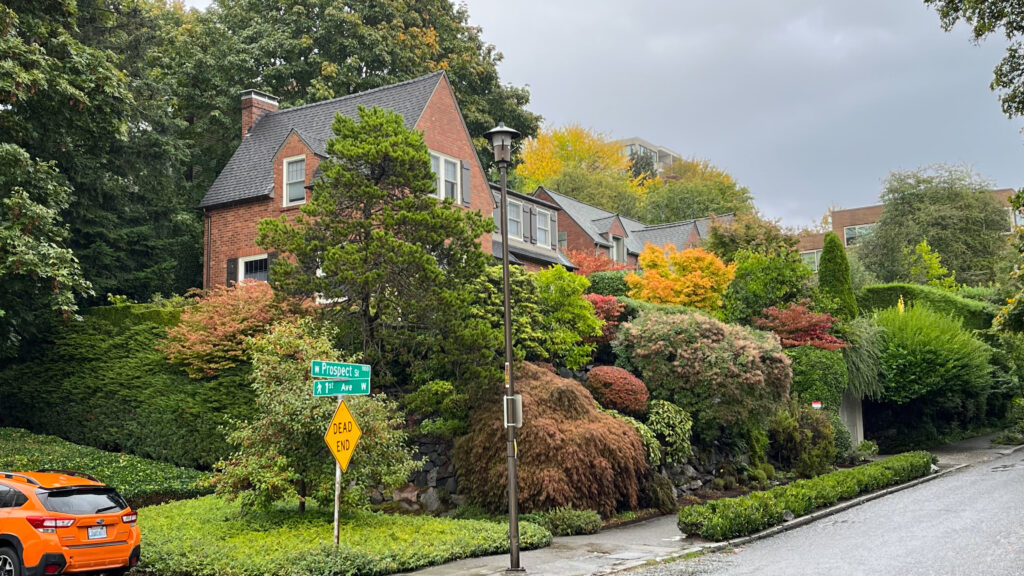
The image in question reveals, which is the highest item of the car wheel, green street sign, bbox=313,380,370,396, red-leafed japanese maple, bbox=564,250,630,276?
red-leafed japanese maple, bbox=564,250,630,276

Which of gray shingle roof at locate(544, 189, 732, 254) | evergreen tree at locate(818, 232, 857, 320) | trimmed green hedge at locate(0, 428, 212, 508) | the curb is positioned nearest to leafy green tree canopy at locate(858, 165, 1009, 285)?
gray shingle roof at locate(544, 189, 732, 254)

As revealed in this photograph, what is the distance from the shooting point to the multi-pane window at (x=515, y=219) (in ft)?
124

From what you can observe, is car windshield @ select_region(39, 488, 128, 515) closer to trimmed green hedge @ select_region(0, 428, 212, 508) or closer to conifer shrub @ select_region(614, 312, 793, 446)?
trimmed green hedge @ select_region(0, 428, 212, 508)

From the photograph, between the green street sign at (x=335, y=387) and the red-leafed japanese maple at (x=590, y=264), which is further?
the red-leafed japanese maple at (x=590, y=264)

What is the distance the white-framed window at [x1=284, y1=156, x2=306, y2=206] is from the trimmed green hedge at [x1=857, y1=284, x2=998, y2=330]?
89.5ft

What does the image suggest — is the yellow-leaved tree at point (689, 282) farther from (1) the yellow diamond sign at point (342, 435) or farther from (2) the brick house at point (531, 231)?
(1) the yellow diamond sign at point (342, 435)

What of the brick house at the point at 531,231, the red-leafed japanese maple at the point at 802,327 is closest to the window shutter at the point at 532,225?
the brick house at the point at 531,231

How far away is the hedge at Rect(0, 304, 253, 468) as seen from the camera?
20.8m

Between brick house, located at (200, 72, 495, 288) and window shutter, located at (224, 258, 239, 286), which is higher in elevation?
brick house, located at (200, 72, 495, 288)

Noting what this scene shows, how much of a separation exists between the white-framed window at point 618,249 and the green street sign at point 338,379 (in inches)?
1410

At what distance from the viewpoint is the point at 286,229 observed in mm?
19062

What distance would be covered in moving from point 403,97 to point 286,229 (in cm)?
1241

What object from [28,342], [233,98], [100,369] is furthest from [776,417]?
[233,98]

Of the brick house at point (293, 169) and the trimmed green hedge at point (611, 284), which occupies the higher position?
the brick house at point (293, 169)
